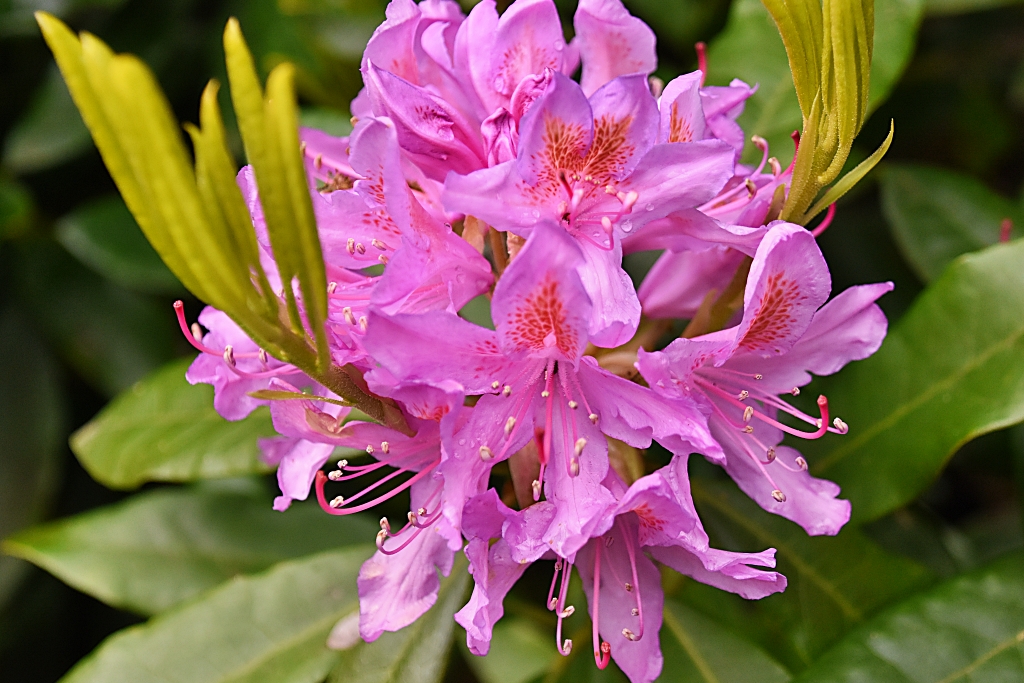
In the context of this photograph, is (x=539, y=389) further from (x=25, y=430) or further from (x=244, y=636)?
(x=25, y=430)

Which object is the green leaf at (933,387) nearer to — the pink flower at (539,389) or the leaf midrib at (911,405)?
the leaf midrib at (911,405)

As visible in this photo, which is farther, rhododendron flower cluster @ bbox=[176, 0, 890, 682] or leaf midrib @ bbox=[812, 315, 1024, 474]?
leaf midrib @ bbox=[812, 315, 1024, 474]

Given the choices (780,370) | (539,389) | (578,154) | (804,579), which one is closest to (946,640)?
(804,579)

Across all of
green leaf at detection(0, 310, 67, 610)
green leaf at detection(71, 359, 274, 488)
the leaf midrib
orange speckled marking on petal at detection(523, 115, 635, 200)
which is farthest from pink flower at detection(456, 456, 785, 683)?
green leaf at detection(0, 310, 67, 610)

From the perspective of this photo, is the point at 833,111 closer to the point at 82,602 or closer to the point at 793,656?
the point at 793,656

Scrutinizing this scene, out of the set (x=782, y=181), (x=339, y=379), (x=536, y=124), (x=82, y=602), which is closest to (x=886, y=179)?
(x=782, y=181)

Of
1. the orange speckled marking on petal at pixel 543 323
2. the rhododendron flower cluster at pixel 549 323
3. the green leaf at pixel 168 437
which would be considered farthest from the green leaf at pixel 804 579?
the green leaf at pixel 168 437

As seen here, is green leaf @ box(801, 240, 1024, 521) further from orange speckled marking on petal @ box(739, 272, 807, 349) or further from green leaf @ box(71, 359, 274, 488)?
green leaf @ box(71, 359, 274, 488)
